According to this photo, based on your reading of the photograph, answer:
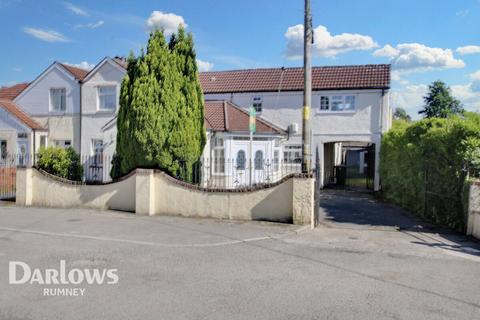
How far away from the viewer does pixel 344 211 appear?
14.1m

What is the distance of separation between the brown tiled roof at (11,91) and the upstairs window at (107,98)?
770 cm

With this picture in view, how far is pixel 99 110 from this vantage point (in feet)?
74.9

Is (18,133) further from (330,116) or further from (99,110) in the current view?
(330,116)

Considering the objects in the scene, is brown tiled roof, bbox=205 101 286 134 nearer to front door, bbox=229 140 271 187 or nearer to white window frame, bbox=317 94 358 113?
front door, bbox=229 140 271 187

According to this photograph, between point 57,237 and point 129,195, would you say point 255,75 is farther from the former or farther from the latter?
point 57,237

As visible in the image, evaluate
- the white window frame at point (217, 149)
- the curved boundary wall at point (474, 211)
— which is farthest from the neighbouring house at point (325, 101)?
the curved boundary wall at point (474, 211)

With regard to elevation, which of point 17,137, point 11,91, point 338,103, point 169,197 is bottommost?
point 169,197

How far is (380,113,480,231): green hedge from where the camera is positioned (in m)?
9.99

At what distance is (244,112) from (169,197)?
449 inches

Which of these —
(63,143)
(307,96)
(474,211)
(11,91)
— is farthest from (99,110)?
(474,211)

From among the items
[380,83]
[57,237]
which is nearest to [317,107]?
[380,83]

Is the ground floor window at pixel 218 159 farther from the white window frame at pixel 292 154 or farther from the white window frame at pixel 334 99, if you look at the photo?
the white window frame at pixel 334 99

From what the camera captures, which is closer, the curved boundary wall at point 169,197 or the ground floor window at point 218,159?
the curved boundary wall at point 169,197

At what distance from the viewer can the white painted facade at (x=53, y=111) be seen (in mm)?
23359
